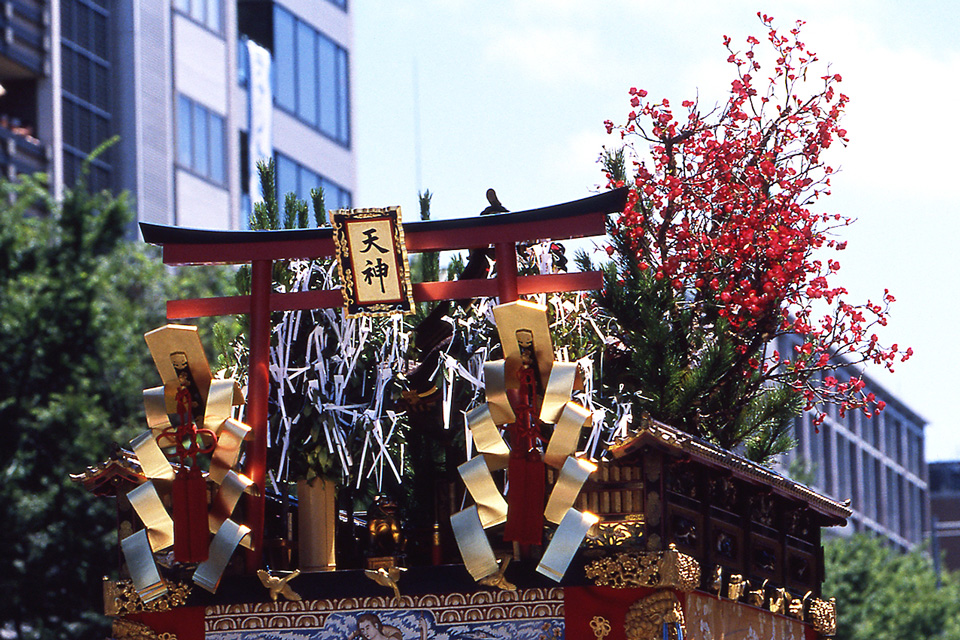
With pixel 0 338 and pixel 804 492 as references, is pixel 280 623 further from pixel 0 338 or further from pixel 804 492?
pixel 0 338

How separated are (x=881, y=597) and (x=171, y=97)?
20.1 metres

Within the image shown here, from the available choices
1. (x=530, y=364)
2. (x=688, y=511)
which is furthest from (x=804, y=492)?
(x=530, y=364)

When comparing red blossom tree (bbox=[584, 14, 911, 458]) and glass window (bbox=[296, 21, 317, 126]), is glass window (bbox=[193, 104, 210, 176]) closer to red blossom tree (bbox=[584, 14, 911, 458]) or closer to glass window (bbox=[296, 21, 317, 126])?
glass window (bbox=[296, 21, 317, 126])

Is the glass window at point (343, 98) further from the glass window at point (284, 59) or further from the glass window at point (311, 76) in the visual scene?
the glass window at point (284, 59)

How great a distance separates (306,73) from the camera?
42.8 m

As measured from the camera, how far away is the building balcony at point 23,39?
115ft

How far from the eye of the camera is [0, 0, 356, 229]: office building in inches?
1431

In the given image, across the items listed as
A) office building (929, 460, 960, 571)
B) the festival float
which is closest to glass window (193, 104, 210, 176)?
the festival float

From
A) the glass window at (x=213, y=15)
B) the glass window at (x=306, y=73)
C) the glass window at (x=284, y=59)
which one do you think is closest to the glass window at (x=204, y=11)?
the glass window at (x=213, y=15)

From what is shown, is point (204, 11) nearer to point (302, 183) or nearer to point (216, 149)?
point (216, 149)

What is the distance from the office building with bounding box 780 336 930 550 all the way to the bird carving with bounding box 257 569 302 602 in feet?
134

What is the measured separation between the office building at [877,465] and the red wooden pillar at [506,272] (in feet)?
132

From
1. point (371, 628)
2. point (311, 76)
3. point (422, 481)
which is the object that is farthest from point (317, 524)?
point (311, 76)

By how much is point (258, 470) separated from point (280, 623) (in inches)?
41.2
